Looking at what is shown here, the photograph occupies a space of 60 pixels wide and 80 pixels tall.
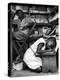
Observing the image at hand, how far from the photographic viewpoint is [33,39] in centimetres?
339

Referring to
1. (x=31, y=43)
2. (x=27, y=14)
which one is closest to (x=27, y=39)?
(x=31, y=43)

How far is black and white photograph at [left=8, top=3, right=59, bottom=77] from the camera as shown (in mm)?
3285

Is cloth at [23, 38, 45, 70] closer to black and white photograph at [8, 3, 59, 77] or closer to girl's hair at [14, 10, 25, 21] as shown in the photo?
black and white photograph at [8, 3, 59, 77]

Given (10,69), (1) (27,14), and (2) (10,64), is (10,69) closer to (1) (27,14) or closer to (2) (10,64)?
(2) (10,64)

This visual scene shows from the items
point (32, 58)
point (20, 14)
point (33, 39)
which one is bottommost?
point (32, 58)

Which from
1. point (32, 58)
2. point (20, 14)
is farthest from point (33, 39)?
point (20, 14)

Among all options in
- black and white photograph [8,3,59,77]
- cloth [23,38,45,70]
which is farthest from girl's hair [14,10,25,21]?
cloth [23,38,45,70]

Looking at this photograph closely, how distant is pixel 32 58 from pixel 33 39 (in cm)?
27

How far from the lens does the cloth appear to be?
11.1 ft

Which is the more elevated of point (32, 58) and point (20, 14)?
point (20, 14)

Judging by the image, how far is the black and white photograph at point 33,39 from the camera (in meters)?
3.29

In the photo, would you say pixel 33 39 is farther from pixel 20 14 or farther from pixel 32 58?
pixel 20 14

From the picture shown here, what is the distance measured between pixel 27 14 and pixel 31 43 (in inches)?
16.5

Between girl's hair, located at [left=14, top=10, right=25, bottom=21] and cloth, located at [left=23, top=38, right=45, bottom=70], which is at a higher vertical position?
girl's hair, located at [left=14, top=10, right=25, bottom=21]
